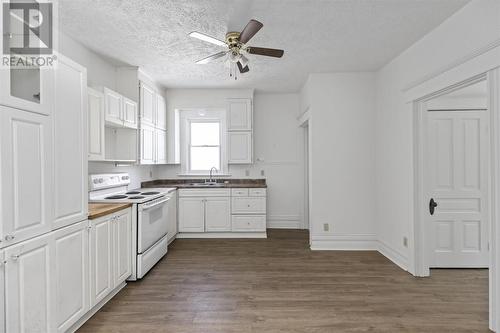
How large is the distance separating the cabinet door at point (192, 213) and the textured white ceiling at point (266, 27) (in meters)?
2.18

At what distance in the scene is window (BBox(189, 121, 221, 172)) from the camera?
5617mm

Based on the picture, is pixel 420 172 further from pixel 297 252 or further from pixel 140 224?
pixel 140 224

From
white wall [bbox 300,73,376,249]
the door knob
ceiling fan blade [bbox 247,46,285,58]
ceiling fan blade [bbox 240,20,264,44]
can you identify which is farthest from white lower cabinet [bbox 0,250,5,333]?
the door knob

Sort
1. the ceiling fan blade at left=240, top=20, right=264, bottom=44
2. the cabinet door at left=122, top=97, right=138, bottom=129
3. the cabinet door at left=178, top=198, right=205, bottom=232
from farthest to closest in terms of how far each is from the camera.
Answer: the cabinet door at left=178, top=198, right=205, bottom=232 < the cabinet door at left=122, top=97, right=138, bottom=129 < the ceiling fan blade at left=240, top=20, right=264, bottom=44

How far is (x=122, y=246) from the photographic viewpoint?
284 centimetres

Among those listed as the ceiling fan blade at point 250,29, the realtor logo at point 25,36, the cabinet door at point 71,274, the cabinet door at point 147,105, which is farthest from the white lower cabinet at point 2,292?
the cabinet door at point 147,105

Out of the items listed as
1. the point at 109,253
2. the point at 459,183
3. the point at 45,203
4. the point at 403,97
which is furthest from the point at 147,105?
the point at 459,183

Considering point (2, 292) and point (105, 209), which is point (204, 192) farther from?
point (2, 292)

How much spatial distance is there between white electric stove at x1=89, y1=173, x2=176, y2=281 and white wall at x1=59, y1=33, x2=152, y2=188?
128 millimetres

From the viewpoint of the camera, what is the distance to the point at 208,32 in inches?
114

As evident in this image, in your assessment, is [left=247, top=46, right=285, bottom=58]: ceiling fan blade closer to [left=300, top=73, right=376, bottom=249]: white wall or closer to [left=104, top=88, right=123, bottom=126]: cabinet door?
[left=104, top=88, right=123, bottom=126]: cabinet door

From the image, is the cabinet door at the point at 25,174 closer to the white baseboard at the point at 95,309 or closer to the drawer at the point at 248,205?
the white baseboard at the point at 95,309

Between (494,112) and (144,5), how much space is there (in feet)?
9.53

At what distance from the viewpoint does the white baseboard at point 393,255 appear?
136 inches
